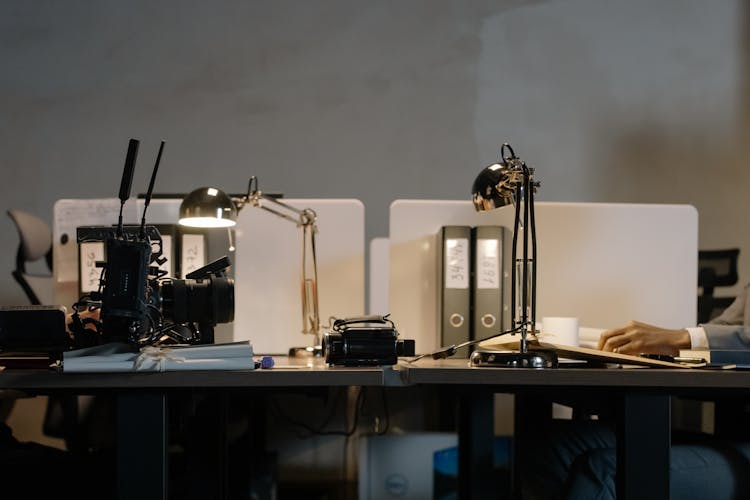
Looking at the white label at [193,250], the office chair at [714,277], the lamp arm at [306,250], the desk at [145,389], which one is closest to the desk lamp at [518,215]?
the desk at [145,389]

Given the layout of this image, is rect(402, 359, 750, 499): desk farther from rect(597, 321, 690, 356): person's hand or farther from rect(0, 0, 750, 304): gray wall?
rect(0, 0, 750, 304): gray wall

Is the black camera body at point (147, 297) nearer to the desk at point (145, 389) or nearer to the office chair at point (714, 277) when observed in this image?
the desk at point (145, 389)

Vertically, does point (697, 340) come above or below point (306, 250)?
below

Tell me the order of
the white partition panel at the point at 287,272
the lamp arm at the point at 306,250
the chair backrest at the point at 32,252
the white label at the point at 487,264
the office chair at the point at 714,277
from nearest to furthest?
the white label at the point at 487,264
the lamp arm at the point at 306,250
the white partition panel at the point at 287,272
the chair backrest at the point at 32,252
the office chair at the point at 714,277

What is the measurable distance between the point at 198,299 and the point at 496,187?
1.99 feet

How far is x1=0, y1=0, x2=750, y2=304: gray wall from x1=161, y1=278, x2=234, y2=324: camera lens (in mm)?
1797

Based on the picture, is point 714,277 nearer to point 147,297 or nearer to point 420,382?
point 420,382

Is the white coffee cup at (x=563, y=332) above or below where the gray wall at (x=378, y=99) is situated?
below

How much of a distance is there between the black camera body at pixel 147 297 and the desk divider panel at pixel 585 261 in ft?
3.19

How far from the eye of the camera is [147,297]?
110 centimetres

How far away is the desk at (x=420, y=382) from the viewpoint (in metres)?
0.99

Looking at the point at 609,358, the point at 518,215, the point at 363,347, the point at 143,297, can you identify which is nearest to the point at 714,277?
the point at 518,215

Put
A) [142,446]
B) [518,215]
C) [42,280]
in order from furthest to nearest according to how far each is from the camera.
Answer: [42,280], [518,215], [142,446]

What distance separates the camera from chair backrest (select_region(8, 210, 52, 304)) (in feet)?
8.69
